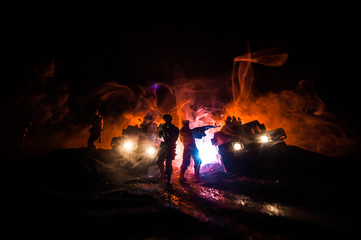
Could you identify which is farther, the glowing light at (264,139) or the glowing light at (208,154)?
the glowing light at (208,154)

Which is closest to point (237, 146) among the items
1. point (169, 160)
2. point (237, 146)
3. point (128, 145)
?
point (237, 146)

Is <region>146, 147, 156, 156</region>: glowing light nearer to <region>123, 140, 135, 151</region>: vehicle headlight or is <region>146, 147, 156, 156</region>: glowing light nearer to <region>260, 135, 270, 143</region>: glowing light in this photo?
<region>123, 140, 135, 151</region>: vehicle headlight

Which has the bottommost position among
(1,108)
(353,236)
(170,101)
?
(353,236)

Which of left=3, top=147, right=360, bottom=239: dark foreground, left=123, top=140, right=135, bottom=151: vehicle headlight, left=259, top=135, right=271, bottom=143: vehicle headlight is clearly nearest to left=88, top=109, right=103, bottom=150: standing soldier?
left=123, top=140, right=135, bottom=151: vehicle headlight

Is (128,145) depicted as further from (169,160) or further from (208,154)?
(208,154)

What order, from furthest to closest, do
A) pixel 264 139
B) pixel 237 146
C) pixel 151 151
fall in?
pixel 151 151
pixel 237 146
pixel 264 139

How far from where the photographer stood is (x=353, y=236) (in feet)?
6.54

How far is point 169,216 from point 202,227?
0.82 metres

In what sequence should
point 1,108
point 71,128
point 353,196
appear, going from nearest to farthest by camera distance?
point 353,196
point 1,108
point 71,128

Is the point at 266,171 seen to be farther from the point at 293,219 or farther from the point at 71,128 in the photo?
the point at 71,128

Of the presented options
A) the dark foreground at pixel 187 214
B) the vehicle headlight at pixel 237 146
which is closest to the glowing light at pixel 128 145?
the dark foreground at pixel 187 214

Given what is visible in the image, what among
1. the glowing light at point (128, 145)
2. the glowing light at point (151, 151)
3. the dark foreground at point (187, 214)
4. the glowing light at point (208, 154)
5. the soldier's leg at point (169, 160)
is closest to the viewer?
the dark foreground at point (187, 214)

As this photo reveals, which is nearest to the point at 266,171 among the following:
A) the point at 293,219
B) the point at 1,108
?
the point at 293,219

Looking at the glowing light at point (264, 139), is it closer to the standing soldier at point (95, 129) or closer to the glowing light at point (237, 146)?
the glowing light at point (237, 146)
